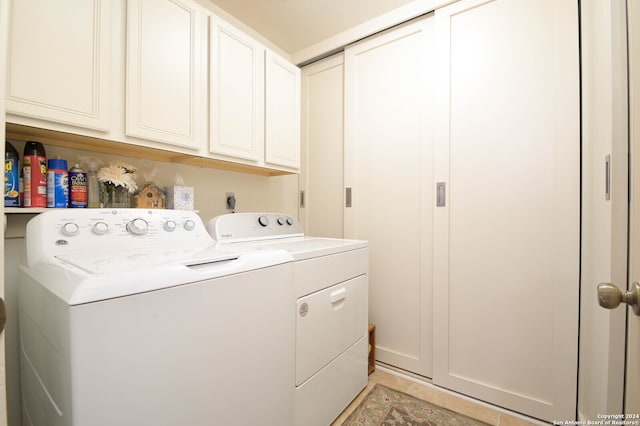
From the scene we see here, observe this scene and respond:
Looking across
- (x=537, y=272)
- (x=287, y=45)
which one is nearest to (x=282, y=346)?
(x=537, y=272)

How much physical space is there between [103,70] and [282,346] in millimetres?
1266

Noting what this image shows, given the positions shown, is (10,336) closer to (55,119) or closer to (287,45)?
(55,119)

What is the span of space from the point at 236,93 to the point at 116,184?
2.50 ft

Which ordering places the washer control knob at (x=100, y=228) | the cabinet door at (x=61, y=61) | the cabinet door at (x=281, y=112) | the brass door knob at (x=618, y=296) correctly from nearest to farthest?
1. the brass door knob at (x=618, y=296)
2. the cabinet door at (x=61, y=61)
3. the washer control knob at (x=100, y=228)
4. the cabinet door at (x=281, y=112)

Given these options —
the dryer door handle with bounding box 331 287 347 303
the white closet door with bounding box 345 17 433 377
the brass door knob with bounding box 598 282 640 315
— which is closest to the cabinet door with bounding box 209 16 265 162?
the white closet door with bounding box 345 17 433 377

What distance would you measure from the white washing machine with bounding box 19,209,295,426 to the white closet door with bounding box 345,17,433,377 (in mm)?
1032

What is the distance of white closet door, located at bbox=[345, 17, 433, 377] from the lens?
1745 mm

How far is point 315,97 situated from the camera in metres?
2.31

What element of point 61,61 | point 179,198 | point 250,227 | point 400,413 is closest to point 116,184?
point 179,198

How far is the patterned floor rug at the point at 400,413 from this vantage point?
4.50 feet

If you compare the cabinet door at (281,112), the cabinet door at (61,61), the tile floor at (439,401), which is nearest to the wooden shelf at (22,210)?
the cabinet door at (61,61)

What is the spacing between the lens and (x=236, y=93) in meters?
1.50

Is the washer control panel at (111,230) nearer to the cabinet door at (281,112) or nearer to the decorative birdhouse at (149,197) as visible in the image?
the decorative birdhouse at (149,197)

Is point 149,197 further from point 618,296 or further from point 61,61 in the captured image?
point 618,296
